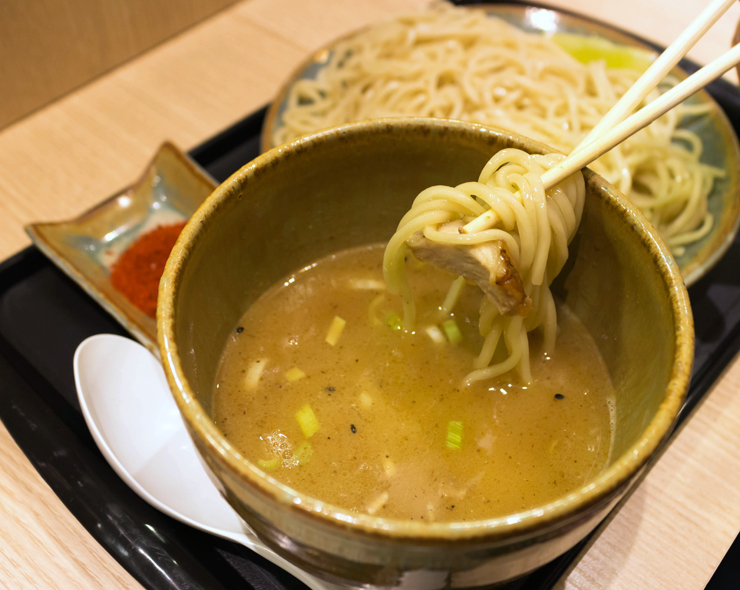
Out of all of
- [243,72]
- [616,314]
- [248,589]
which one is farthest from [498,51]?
[248,589]

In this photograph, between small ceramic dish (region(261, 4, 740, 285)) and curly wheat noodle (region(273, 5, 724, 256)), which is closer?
small ceramic dish (region(261, 4, 740, 285))

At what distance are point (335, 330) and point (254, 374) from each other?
0.19m

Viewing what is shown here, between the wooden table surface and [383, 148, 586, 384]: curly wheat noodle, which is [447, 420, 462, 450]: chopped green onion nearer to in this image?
[383, 148, 586, 384]: curly wheat noodle

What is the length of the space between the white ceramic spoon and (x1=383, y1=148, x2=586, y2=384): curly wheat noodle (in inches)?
21.0

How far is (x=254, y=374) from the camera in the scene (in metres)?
1.23

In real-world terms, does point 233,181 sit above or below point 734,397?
above

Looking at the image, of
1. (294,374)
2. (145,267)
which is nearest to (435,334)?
(294,374)

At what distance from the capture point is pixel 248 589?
44.1 inches

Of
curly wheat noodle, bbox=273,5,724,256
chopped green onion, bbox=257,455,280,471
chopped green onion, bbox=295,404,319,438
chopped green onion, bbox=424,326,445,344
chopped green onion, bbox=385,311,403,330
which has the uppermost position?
curly wheat noodle, bbox=273,5,724,256

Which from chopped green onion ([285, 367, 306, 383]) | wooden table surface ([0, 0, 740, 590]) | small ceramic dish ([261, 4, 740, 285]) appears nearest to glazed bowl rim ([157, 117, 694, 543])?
chopped green onion ([285, 367, 306, 383])

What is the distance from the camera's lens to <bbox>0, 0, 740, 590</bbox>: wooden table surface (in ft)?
3.91

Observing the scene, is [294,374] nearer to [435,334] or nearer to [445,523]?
[435,334]

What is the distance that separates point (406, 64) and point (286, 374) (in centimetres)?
140

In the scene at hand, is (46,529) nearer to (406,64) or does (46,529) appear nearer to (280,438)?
(280,438)
